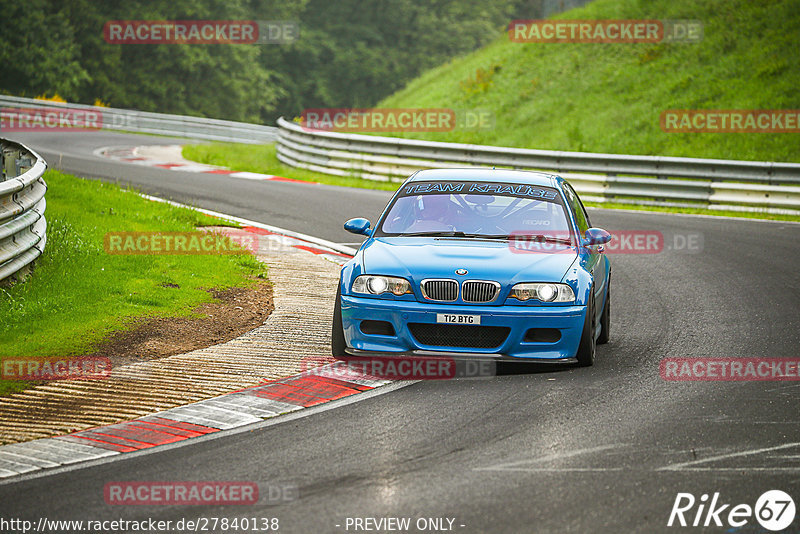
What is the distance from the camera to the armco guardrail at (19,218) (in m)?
9.41

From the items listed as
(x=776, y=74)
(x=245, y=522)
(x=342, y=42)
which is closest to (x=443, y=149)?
(x=776, y=74)

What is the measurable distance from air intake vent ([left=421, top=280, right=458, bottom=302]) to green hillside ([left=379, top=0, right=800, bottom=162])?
59.4ft

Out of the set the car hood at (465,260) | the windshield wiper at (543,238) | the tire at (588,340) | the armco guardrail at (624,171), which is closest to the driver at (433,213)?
the car hood at (465,260)

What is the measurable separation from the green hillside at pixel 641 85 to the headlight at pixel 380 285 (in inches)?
715

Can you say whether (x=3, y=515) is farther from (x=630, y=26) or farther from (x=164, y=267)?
(x=630, y=26)

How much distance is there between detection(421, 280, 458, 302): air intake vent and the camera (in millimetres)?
7754

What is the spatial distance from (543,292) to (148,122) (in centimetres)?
3154

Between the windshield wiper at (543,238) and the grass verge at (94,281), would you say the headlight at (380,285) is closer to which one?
the windshield wiper at (543,238)

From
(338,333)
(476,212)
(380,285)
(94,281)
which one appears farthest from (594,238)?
(94,281)

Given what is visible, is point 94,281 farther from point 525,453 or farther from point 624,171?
point 624,171

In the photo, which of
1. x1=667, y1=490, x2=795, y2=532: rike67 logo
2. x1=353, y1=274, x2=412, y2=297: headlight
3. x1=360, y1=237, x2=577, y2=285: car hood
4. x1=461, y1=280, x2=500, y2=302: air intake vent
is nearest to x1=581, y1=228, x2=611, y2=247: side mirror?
x1=360, y1=237, x2=577, y2=285: car hood

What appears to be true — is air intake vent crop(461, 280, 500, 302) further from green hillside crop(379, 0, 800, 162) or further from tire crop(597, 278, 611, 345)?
green hillside crop(379, 0, 800, 162)

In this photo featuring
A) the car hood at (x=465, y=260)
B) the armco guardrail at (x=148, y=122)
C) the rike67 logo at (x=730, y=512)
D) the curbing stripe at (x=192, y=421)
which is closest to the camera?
the rike67 logo at (x=730, y=512)

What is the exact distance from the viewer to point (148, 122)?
37.0 m
